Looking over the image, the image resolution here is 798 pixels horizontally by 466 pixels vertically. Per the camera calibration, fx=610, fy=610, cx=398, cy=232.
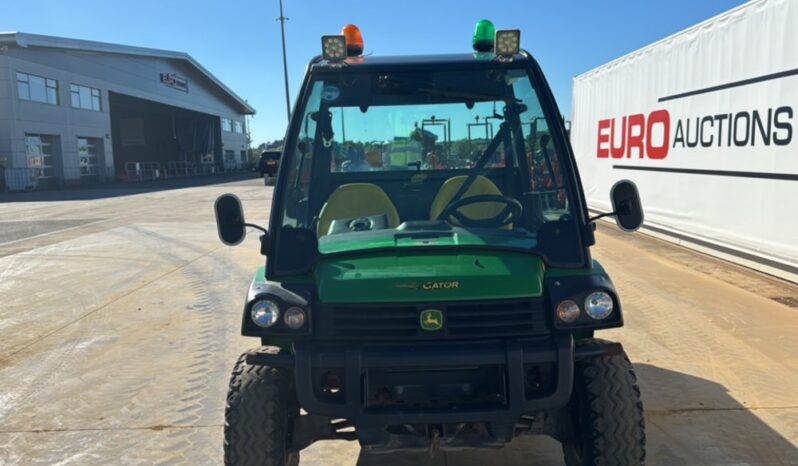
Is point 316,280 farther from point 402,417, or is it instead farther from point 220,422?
point 220,422

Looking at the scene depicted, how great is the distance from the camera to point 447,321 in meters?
2.46

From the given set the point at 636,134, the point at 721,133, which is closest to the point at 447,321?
the point at 721,133

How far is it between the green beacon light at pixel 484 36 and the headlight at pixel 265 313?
1698 mm

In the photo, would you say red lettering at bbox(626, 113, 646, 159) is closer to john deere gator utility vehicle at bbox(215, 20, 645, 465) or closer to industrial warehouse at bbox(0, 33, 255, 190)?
john deere gator utility vehicle at bbox(215, 20, 645, 465)

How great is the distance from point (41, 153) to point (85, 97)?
5114 millimetres

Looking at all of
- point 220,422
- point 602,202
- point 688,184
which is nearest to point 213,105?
point 602,202

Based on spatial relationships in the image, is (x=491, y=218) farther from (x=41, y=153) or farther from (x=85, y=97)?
(x=85, y=97)

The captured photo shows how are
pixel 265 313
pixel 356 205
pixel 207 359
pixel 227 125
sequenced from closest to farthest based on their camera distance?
pixel 265 313 < pixel 356 205 < pixel 207 359 < pixel 227 125

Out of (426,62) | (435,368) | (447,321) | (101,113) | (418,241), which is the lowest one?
(435,368)

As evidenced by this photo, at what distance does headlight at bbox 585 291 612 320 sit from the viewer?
8.20 ft

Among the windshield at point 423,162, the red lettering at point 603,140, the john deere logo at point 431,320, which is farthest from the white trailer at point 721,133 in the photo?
the john deere logo at point 431,320

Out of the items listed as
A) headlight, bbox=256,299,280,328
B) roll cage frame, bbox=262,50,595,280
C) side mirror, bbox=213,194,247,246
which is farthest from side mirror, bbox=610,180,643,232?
side mirror, bbox=213,194,247,246

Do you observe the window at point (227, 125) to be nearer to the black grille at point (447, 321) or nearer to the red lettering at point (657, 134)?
the red lettering at point (657, 134)

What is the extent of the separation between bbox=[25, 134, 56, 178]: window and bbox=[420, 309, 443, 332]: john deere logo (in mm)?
33203
